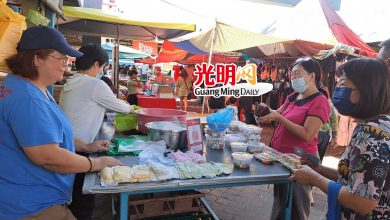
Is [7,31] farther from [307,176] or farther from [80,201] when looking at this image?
[307,176]

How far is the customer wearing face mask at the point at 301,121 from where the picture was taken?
2.43 m

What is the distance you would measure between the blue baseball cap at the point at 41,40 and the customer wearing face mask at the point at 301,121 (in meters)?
1.75

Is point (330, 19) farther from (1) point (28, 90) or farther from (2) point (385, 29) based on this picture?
(1) point (28, 90)

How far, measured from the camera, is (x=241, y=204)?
412cm

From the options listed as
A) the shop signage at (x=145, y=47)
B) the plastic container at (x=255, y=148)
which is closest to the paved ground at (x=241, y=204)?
the plastic container at (x=255, y=148)

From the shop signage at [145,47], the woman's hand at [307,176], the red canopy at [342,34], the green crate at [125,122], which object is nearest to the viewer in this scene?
the woman's hand at [307,176]

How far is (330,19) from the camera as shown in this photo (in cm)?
661

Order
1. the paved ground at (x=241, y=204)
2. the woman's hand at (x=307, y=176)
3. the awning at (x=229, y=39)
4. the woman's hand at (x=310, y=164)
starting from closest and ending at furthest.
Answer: the woman's hand at (x=307, y=176) → the woman's hand at (x=310, y=164) → the paved ground at (x=241, y=204) → the awning at (x=229, y=39)

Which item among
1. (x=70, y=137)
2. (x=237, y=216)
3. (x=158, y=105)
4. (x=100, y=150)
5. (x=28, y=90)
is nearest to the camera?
(x=28, y=90)

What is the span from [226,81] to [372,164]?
3216mm

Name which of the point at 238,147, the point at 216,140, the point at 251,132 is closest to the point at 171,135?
the point at 216,140

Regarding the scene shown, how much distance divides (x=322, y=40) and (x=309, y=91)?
171 inches

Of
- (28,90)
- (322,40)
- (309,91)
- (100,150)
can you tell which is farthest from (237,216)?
(322,40)

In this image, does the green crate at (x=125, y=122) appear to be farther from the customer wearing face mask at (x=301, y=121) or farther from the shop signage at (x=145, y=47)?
the shop signage at (x=145, y=47)
